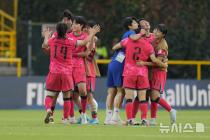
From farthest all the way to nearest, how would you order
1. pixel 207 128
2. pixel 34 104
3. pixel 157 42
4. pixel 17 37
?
pixel 17 37
pixel 34 104
pixel 157 42
pixel 207 128

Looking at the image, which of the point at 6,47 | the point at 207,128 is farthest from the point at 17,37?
the point at 207,128

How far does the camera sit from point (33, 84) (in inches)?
1275

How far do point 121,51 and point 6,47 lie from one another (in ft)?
55.2

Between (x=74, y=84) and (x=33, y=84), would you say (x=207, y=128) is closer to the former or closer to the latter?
(x=74, y=84)

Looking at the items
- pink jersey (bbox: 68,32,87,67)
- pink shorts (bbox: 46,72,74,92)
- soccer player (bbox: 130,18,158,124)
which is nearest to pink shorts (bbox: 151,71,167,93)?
soccer player (bbox: 130,18,158,124)

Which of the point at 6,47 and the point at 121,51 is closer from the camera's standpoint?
the point at 121,51

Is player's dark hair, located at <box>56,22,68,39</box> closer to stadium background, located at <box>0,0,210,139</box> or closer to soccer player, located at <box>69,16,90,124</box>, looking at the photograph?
soccer player, located at <box>69,16,90,124</box>

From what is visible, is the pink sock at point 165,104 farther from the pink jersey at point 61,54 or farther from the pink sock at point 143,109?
the pink jersey at point 61,54

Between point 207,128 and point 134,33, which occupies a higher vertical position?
point 134,33

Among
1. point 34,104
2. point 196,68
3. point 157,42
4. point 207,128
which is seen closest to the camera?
point 207,128

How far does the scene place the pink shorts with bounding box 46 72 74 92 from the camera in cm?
2144

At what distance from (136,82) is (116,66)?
1.30 m

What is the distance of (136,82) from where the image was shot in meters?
21.5

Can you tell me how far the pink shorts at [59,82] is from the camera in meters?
21.4
